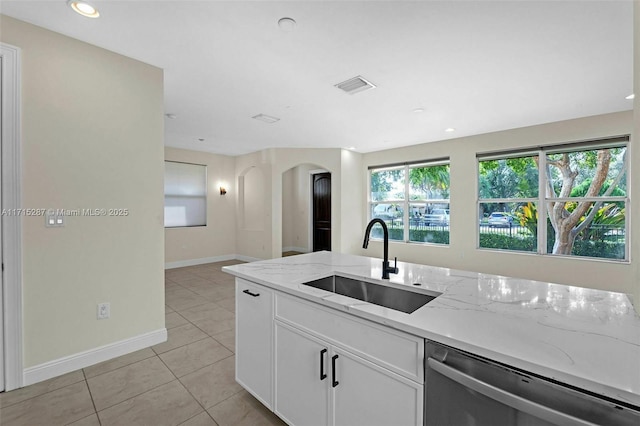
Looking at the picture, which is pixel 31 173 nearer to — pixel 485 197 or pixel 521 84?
pixel 521 84

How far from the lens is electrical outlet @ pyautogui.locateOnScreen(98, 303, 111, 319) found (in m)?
2.30

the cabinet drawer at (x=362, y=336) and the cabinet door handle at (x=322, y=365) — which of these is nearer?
the cabinet drawer at (x=362, y=336)

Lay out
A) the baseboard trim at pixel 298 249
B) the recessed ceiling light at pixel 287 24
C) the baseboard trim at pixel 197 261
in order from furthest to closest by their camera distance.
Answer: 1. the baseboard trim at pixel 298 249
2. the baseboard trim at pixel 197 261
3. the recessed ceiling light at pixel 287 24

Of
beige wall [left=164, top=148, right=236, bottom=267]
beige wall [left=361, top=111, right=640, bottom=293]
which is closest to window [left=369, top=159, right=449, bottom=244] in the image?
beige wall [left=361, top=111, right=640, bottom=293]

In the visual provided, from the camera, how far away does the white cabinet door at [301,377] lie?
1.32m

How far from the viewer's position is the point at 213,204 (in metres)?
6.64

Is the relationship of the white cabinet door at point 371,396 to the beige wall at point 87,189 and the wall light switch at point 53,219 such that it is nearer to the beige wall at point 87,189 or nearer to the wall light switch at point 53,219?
the beige wall at point 87,189

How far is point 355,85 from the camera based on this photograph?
9.70 ft

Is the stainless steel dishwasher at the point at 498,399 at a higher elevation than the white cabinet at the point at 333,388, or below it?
higher

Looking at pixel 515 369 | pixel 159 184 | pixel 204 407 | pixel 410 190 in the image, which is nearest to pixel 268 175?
pixel 410 190

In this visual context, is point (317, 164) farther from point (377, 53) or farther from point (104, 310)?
point (104, 310)

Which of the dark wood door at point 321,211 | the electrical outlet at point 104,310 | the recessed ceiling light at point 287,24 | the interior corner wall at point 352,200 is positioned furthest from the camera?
the dark wood door at point 321,211

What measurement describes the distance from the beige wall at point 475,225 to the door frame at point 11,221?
5.38 m

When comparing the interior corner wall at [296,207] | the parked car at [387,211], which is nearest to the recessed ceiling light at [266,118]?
the parked car at [387,211]
